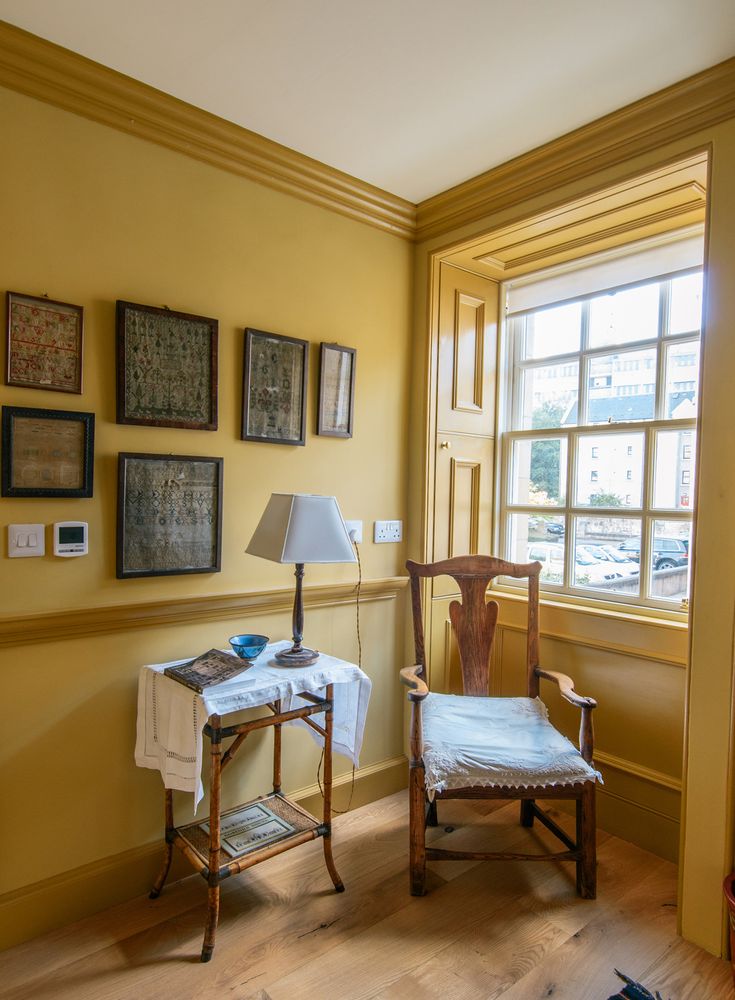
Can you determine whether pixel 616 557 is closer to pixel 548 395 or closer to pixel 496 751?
pixel 548 395

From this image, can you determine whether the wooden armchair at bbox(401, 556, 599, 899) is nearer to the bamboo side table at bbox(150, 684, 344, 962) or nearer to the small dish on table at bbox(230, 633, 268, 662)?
the bamboo side table at bbox(150, 684, 344, 962)

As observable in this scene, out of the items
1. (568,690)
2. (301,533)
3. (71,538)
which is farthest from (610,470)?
(71,538)

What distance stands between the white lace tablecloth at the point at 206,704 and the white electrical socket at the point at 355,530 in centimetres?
55

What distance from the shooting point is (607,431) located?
8.14 ft

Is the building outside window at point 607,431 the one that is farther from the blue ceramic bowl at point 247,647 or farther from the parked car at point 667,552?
the blue ceramic bowl at point 247,647

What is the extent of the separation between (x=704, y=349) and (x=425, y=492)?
1186mm

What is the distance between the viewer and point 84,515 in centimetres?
184

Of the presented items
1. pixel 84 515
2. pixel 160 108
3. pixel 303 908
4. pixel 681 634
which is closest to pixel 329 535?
pixel 84 515

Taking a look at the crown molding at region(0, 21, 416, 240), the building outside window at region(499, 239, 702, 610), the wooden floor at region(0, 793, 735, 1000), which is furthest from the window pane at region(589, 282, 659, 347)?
the wooden floor at region(0, 793, 735, 1000)

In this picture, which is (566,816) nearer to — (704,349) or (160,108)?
(704,349)

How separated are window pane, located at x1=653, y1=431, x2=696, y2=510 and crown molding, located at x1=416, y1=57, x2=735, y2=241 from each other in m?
0.98

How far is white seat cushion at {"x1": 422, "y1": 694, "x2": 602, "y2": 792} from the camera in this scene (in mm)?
1861

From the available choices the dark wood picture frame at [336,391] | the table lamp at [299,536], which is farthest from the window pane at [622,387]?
the table lamp at [299,536]

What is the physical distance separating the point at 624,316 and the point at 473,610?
1.31m
